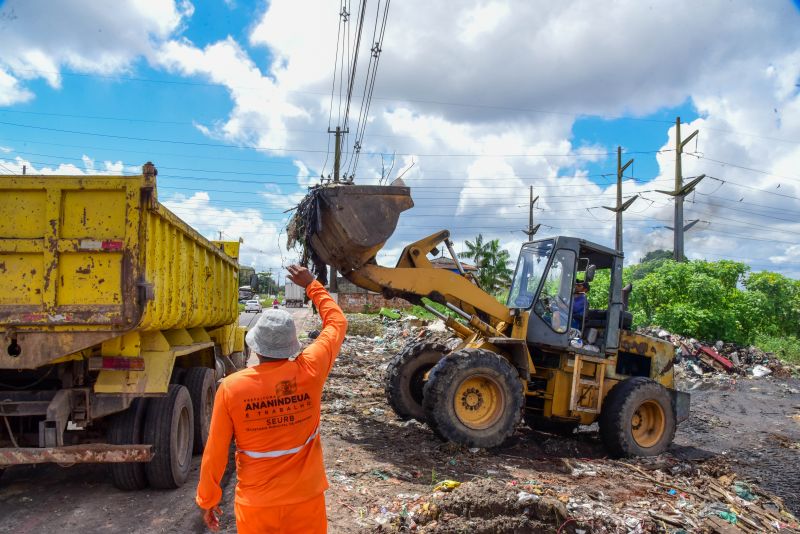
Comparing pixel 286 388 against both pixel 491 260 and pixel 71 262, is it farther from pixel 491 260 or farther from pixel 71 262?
pixel 491 260

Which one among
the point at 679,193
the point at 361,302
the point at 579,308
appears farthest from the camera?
the point at 361,302

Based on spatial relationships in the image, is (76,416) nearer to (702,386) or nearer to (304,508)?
(304,508)

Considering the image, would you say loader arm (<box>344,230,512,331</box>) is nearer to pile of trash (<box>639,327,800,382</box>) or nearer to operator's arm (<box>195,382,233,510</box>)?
operator's arm (<box>195,382,233,510</box>)

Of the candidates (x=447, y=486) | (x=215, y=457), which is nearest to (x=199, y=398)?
(x=447, y=486)

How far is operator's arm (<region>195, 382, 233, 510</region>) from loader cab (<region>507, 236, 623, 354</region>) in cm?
541

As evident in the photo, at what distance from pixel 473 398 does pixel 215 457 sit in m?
4.57

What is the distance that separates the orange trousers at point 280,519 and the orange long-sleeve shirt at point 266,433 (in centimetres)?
3

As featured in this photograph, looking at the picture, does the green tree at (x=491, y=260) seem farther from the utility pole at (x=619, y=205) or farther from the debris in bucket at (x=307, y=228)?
the debris in bucket at (x=307, y=228)

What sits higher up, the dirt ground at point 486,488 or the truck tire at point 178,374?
the truck tire at point 178,374

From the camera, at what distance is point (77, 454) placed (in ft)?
15.3

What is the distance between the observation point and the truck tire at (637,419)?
24.5 feet

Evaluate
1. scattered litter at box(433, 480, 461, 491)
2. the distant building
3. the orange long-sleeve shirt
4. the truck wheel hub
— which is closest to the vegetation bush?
the truck wheel hub

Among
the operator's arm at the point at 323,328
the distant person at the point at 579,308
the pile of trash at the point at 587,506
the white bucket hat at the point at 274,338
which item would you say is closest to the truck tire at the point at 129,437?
the pile of trash at the point at 587,506

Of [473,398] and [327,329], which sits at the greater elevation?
[327,329]
